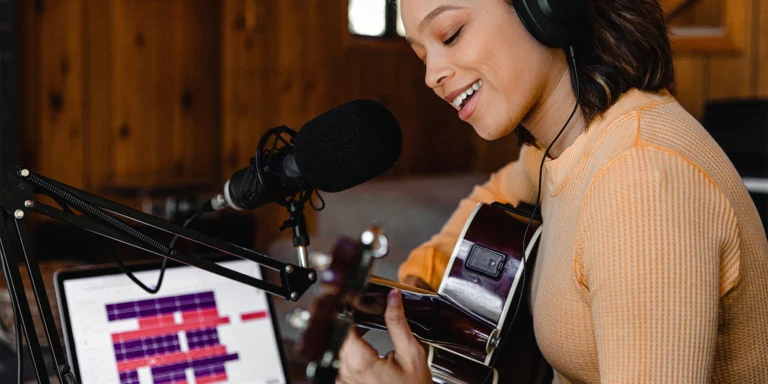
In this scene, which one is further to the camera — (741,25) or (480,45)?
(741,25)

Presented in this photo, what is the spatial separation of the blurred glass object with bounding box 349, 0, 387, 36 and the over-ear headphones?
3.47 m

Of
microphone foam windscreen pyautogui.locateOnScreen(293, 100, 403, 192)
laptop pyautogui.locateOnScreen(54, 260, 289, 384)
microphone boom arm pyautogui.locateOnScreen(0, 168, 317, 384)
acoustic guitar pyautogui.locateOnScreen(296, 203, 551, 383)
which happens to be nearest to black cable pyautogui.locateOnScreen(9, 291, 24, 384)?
microphone boom arm pyautogui.locateOnScreen(0, 168, 317, 384)

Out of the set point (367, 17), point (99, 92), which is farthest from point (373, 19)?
point (99, 92)

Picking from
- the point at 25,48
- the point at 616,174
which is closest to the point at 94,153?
the point at 25,48

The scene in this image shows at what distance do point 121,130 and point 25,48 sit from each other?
0.56 meters

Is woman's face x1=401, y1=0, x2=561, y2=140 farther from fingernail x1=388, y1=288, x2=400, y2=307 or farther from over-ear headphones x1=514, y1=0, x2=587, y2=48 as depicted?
fingernail x1=388, y1=288, x2=400, y2=307

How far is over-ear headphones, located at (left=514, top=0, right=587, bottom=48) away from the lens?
1000mm

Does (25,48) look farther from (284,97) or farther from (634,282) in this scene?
(634,282)

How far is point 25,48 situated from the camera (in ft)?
10.6

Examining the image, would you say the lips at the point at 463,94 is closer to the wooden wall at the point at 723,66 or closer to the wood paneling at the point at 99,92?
the wooden wall at the point at 723,66

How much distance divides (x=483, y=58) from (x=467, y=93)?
0.25 ft

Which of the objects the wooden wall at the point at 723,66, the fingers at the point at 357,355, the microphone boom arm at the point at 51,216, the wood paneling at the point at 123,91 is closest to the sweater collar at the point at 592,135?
the fingers at the point at 357,355

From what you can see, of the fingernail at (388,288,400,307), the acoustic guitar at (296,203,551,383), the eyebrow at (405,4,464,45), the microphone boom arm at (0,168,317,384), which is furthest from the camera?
the acoustic guitar at (296,203,551,383)

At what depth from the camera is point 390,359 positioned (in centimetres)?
93
